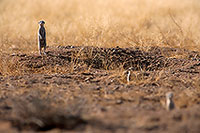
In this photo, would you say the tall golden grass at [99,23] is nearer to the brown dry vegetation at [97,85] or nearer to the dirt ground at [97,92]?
the brown dry vegetation at [97,85]

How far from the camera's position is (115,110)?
2709mm

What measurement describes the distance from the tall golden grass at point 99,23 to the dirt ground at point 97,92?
91 cm

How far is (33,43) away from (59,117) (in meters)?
4.73

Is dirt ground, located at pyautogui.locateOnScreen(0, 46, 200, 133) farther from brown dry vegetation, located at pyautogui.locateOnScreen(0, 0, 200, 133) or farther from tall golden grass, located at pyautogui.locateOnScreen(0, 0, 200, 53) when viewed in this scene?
tall golden grass, located at pyautogui.locateOnScreen(0, 0, 200, 53)

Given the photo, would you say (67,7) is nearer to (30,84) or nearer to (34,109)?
(30,84)

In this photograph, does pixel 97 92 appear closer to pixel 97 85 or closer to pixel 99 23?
pixel 97 85

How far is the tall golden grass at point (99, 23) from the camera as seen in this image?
638cm

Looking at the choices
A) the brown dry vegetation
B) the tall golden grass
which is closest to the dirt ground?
the brown dry vegetation

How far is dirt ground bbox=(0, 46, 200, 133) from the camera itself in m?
2.37

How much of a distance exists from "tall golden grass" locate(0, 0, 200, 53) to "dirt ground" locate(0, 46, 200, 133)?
91 centimetres

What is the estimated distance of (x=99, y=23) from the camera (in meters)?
6.60

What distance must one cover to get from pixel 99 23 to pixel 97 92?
11.4 ft

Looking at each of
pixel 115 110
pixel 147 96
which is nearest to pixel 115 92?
pixel 147 96

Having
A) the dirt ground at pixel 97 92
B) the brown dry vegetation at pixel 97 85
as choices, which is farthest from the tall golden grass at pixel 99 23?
the dirt ground at pixel 97 92
